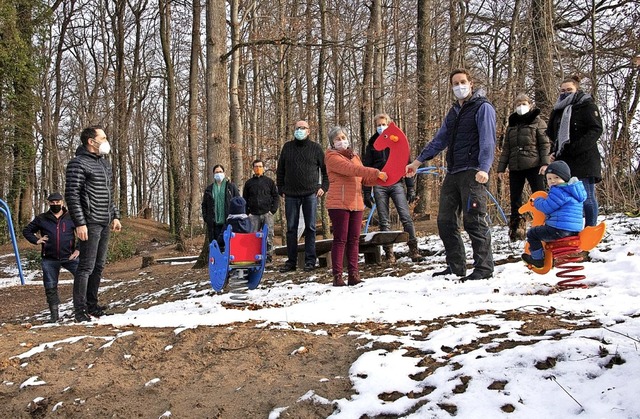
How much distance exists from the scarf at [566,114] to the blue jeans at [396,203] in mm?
2069

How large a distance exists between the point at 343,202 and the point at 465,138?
1.52 m

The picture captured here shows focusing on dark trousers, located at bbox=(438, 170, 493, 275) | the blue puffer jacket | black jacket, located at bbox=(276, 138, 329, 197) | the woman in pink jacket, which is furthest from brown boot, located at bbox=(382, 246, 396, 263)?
the blue puffer jacket

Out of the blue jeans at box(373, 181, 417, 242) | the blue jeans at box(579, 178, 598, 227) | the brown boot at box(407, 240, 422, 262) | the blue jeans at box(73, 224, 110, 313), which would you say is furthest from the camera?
the brown boot at box(407, 240, 422, 262)

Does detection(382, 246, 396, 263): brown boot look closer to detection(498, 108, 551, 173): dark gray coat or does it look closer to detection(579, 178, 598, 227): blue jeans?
detection(498, 108, 551, 173): dark gray coat

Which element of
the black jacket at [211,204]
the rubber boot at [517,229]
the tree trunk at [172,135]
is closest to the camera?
the rubber boot at [517,229]

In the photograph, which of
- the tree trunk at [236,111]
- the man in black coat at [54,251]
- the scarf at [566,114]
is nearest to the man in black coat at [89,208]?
the man in black coat at [54,251]

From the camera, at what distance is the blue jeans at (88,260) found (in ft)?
18.3

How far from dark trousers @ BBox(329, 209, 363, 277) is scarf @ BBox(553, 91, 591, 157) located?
7.95ft

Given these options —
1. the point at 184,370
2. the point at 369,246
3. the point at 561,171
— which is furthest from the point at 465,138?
the point at 184,370

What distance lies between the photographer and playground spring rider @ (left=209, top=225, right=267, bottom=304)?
6344 mm

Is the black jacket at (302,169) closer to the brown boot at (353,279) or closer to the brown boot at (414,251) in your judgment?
the brown boot at (414,251)

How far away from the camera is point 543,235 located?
4.69 metres

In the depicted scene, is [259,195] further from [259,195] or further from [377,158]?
[377,158]

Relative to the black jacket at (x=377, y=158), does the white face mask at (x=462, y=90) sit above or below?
above
